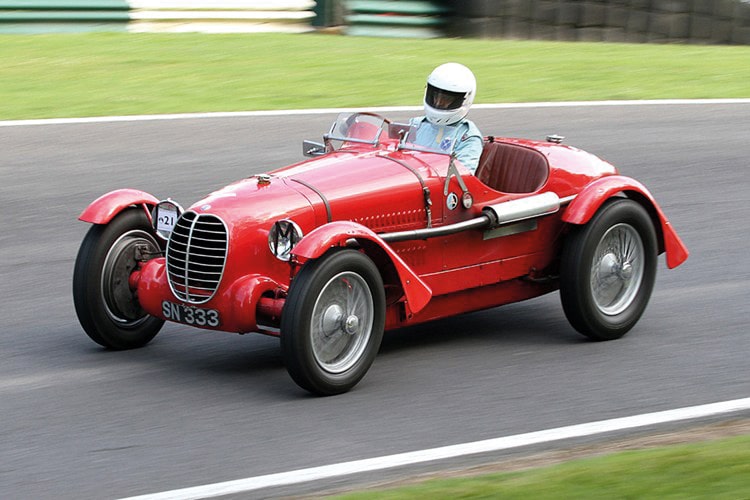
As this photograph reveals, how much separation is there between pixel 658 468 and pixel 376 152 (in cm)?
290

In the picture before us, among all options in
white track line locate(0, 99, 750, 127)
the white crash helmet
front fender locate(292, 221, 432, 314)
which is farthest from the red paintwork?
white track line locate(0, 99, 750, 127)

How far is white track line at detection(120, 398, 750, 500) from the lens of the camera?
5156 mm

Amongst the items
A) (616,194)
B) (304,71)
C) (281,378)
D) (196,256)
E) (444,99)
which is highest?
(444,99)

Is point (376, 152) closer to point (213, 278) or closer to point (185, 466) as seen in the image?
point (213, 278)

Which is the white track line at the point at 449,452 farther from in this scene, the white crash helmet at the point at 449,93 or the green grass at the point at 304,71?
the green grass at the point at 304,71

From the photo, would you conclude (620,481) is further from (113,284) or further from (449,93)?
(113,284)

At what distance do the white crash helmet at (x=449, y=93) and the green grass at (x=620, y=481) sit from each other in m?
2.78

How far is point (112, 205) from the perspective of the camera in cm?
705

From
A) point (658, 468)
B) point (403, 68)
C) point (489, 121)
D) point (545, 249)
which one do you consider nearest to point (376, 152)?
point (545, 249)

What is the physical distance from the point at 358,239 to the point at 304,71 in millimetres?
9282

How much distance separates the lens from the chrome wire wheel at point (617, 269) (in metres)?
7.52

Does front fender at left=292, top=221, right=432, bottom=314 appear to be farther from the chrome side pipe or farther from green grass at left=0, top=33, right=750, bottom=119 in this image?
green grass at left=0, top=33, right=750, bottom=119

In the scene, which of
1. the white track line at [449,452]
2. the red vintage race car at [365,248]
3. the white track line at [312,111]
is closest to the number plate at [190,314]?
the red vintage race car at [365,248]

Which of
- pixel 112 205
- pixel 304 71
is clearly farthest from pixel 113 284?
pixel 304 71
